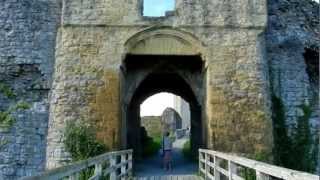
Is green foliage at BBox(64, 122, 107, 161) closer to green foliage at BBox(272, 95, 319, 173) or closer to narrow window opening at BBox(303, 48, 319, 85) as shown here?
green foliage at BBox(272, 95, 319, 173)

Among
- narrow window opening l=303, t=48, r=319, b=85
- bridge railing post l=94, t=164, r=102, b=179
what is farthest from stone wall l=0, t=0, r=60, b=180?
narrow window opening l=303, t=48, r=319, b=85

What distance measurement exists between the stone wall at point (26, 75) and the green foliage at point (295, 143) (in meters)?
5.54

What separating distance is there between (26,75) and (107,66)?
81.4 inches

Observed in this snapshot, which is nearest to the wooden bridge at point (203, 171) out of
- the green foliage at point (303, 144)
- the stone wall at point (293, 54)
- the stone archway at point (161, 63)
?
the stone archway at point (161, 63)

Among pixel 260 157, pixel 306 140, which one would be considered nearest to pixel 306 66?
pixel 306 140

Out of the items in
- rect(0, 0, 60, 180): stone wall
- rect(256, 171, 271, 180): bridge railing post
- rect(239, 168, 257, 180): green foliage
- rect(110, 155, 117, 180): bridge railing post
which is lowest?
rect(239, 168, 257, 180): green foliage

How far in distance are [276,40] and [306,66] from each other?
1.27 m

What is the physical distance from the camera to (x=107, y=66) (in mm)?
9734

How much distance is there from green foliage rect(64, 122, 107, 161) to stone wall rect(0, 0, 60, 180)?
3.08 ft

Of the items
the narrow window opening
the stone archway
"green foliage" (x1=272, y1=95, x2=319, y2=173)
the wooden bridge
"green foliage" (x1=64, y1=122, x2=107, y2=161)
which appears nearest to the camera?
the wooden bridge

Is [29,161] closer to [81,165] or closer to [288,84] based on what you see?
[81,165]

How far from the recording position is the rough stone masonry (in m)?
9.57

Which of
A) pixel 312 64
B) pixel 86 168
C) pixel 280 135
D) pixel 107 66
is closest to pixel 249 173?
pixel 280 135

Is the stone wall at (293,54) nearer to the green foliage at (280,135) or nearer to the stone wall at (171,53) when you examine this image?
the green foliage at (280,135)
